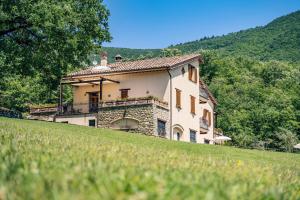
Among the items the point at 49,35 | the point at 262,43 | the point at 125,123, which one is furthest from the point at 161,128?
the point at 262,43

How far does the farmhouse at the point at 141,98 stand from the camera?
4550cm

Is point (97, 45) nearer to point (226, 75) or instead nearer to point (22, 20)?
point (22, 20)

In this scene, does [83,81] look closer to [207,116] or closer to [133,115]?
[133,115]

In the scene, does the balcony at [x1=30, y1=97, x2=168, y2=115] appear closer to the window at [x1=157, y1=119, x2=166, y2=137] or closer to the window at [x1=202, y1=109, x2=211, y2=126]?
the window at [x1=157, y1=119, x2=166, y2=137]

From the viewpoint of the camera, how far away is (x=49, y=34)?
35.2m

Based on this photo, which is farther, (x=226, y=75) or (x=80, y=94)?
(x=226, y=75)

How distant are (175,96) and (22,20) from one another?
16.9m

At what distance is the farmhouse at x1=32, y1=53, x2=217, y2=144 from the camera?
45.5 m

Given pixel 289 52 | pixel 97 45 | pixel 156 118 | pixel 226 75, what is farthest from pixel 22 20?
pixel 289 52

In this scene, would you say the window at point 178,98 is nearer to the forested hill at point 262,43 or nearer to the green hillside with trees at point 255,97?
the green hillside with trees at point 255,97

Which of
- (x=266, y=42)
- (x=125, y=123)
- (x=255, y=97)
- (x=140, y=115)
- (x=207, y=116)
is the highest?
(x=266, y=42)

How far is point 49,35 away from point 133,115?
12457 millimetres

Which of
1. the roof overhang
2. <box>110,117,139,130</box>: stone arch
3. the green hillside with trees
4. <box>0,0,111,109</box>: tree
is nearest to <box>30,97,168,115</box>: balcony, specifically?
<box>110,117,139,130</box>: stone arch

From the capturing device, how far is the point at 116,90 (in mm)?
49219
